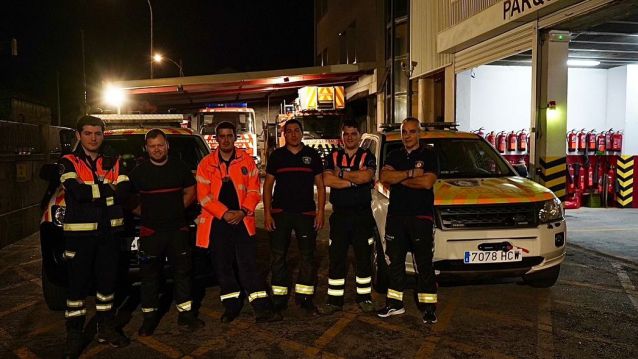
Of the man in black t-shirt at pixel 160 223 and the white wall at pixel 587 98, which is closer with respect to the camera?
the man in black t-shirt at pixel 160 223

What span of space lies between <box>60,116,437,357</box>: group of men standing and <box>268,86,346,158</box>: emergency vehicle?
1376 centimetres

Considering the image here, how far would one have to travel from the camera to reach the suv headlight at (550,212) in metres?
5.51

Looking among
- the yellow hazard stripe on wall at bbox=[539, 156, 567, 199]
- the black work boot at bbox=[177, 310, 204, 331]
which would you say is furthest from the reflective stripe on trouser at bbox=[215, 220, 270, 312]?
the yellow hazard stripe on wall at bbox=[539, 156, 567, 199]

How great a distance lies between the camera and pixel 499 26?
39.3 ft

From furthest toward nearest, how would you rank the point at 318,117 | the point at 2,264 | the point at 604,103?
the point at 318,117
the point at 604,103
the point at 2,264

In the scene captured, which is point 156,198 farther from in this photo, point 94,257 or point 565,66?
point 565,66

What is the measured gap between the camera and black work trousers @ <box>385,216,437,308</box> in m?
4.93

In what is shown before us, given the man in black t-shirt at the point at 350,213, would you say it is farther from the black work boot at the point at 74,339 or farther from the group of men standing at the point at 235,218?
the black work boot at the point at 74,339

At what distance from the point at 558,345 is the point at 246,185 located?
2920mm

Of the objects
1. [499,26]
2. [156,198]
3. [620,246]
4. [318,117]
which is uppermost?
[499,26]

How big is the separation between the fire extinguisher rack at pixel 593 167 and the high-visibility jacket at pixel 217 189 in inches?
425

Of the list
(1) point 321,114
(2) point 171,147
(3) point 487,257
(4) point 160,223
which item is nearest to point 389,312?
(3) point 487,257

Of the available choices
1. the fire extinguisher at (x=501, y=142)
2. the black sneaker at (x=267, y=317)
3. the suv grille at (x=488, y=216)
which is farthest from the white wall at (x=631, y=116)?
the black sneaker at (x=267, y=317)

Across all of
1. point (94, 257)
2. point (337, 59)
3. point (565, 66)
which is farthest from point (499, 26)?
point (337, 59)
